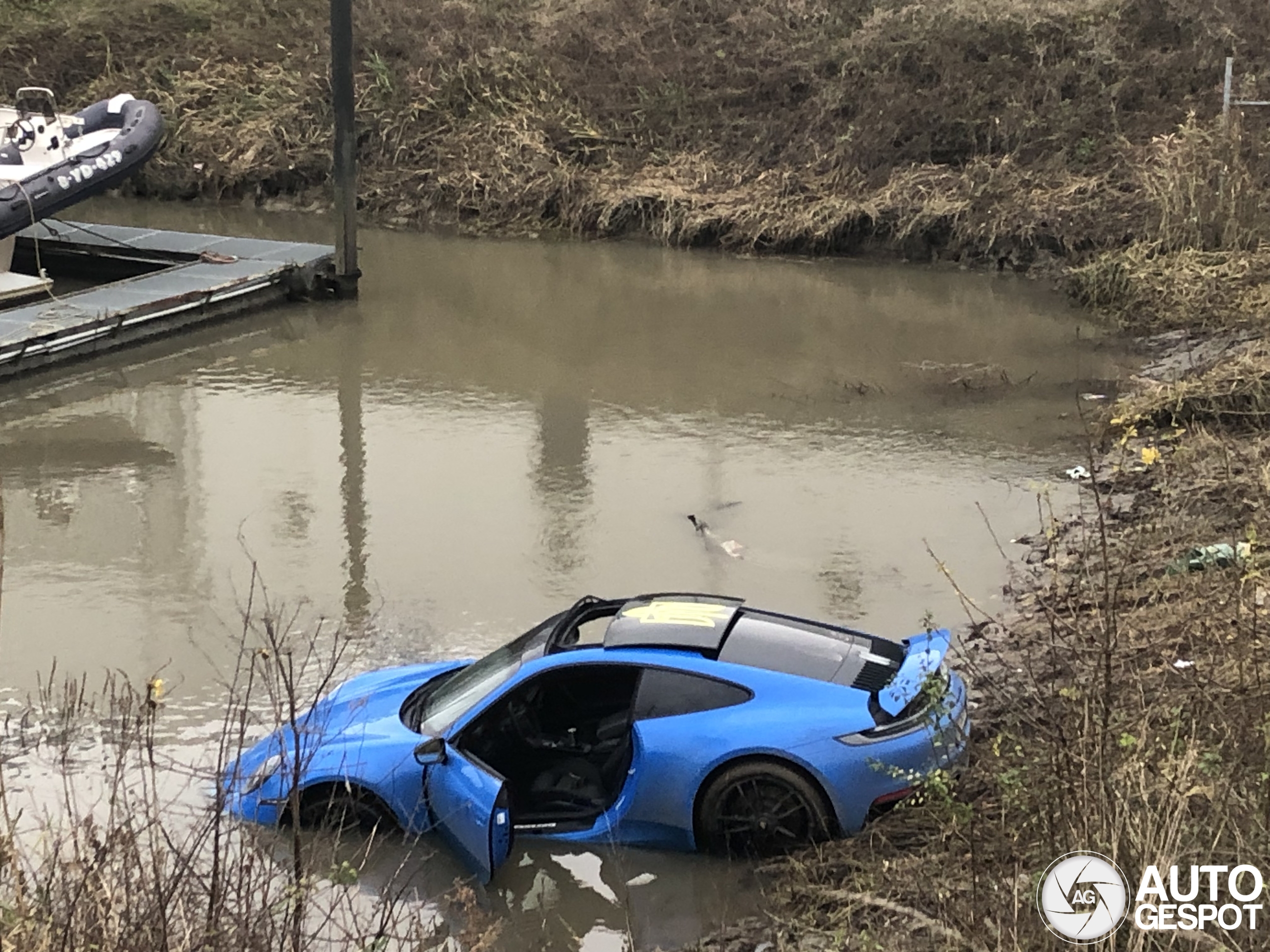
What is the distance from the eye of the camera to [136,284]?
15656 millimetres

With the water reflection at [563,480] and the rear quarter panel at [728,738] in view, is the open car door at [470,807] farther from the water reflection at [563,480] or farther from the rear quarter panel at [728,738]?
the water reflection at [563,480]

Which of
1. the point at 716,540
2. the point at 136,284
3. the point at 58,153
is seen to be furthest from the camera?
the point at 58,153

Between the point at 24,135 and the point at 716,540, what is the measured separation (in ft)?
38.4

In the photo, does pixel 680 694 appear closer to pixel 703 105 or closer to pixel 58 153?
pixel 58 153

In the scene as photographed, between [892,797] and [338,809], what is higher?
[892,797]

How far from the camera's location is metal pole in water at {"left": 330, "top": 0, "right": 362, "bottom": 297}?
16234mm

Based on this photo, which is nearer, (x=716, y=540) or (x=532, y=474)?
(x=716, y=540)

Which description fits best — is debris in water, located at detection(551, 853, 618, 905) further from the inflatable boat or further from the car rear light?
the inflatable boat

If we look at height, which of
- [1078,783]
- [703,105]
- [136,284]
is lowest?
[1078,783]

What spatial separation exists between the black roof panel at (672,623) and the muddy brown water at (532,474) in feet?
2.89

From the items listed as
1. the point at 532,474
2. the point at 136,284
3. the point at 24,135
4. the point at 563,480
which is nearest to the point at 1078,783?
the point at 563,480

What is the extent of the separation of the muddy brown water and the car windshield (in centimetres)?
59

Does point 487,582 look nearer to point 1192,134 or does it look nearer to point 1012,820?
point 1012,820

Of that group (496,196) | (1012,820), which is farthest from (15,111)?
(1012,820)
